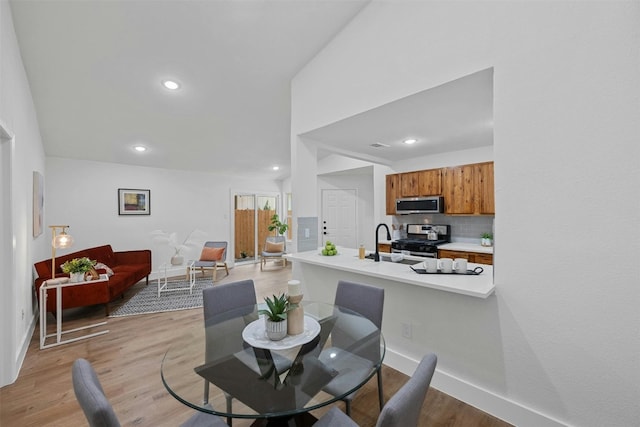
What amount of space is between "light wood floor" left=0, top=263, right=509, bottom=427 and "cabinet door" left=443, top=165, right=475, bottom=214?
8.77 feet

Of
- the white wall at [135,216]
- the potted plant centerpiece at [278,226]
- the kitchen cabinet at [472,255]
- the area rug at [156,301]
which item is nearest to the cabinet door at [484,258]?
the kitchen cabinet at [472,255]

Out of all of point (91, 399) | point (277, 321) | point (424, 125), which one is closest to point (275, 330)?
point (277, 321)

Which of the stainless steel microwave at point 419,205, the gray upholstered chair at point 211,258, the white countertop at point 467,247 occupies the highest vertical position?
the stainless steel microwave at point 419,205

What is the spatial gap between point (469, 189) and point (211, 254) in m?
4.90

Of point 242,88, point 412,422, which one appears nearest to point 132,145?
point 242,88

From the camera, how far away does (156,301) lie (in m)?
4.19

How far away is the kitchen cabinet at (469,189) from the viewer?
12.3 feet

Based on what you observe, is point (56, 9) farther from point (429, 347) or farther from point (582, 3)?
point (429, 347)

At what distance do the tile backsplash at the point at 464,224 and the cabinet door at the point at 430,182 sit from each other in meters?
0.52

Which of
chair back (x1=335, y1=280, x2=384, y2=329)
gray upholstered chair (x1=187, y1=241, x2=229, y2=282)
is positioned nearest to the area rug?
gray upholstered chair (x1=187, y1=241, x2=229, y2=282)

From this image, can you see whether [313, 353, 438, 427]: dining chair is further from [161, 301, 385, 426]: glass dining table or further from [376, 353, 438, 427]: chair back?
[161, 301, 385, 426]: glass dining table

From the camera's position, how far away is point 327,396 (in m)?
1.12

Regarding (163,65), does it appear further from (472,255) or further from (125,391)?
(472,255)

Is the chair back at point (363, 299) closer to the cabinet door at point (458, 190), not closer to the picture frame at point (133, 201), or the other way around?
the cabinet door at point (458, 190)
